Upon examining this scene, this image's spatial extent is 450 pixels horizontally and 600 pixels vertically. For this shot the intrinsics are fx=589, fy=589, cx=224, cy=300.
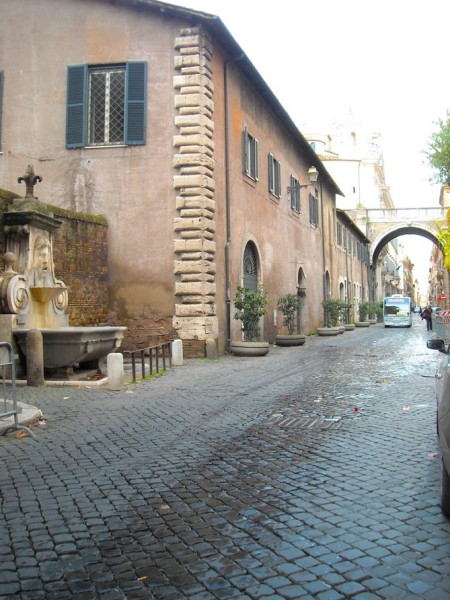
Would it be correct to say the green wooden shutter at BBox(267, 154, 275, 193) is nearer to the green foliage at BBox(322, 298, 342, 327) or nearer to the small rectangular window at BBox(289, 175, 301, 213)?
the small rectangular window at BBox(289, 175, 301, 213)

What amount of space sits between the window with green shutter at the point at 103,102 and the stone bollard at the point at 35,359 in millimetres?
7453

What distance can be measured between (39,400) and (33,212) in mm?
3993

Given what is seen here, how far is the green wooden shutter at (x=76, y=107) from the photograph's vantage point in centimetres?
1576

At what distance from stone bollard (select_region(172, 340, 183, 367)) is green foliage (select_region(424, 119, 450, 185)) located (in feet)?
53.3

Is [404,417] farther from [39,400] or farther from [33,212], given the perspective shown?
[33,212]

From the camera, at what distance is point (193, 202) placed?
49.5ft

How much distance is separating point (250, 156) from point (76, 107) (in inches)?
247

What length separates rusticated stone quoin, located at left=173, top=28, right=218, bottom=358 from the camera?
1496 centimetres

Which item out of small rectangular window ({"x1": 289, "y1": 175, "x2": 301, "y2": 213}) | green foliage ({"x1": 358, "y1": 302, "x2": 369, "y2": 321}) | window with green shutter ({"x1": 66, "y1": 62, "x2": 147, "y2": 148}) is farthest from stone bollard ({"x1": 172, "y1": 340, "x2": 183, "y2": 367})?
green foliage ({"x1": 358, "y1": 302, "x2": 369, "y2": 321})

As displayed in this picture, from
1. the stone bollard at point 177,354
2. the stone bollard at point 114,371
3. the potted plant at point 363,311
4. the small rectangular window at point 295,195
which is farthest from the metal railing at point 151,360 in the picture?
the potted plant at point 363,311

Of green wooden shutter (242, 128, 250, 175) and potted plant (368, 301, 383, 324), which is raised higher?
green wooden shutter (242, 128, 250, 175)

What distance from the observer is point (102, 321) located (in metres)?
15.2

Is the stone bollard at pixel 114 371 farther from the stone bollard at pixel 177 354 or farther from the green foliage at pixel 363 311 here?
the green foliage at pixel 363 311

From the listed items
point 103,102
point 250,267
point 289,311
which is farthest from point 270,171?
point 103,102
